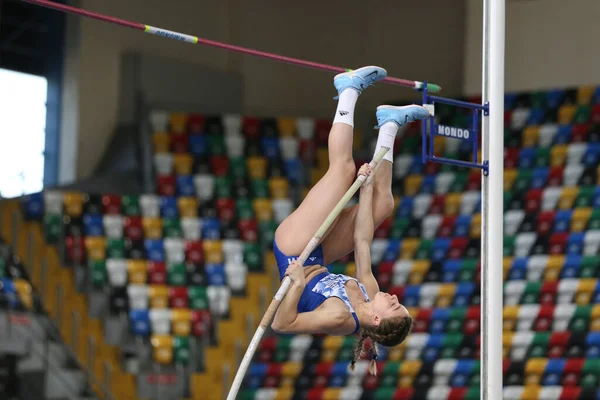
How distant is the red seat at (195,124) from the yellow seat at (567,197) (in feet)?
13.3

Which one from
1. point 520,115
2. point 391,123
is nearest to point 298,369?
point 520,115

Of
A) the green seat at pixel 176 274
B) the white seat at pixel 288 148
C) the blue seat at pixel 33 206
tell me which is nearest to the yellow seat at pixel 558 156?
the white seat at pixel 288 148

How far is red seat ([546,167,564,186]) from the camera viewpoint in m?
12.4

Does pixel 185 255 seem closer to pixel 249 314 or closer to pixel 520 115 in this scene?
pixel 249 314

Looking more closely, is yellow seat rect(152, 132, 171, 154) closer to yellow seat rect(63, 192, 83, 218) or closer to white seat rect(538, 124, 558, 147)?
yellow seat rect(63, 192, 83, 218)

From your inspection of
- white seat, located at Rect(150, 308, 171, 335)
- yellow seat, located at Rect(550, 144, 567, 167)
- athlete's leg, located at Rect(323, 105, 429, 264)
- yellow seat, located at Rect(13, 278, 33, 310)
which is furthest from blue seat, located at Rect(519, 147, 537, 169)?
athlete's leg, located at Rect(323, 105, 429, 264)

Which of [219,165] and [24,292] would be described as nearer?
[24,292]

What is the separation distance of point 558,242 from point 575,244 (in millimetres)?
178

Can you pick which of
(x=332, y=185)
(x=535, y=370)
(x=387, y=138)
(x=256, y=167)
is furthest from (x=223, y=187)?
(x=332, y=185)

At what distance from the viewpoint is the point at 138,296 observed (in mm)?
11812

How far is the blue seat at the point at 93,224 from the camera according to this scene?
1205cm

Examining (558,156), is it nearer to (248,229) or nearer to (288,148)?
(288,148)

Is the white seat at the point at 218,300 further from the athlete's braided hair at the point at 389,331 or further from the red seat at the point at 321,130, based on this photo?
the athlete's braided hair at the point at 389,331

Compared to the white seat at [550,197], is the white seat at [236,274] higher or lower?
lower
